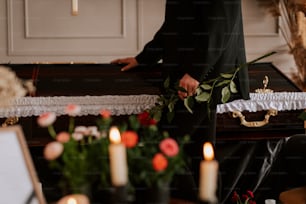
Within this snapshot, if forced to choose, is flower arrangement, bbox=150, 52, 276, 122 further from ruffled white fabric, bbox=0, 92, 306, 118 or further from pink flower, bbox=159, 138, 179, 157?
pink flower, bbox=159, 138, 179, 157

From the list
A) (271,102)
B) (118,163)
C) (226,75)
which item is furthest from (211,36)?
(118,163)

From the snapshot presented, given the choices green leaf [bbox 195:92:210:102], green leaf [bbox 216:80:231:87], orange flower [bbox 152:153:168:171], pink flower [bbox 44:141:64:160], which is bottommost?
orange flower [bbox 152:153:168:171]

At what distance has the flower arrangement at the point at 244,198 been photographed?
78.4 inches

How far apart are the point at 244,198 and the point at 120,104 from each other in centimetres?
52

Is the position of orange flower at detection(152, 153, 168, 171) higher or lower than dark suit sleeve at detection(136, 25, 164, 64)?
lower

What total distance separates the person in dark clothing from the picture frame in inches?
29.3

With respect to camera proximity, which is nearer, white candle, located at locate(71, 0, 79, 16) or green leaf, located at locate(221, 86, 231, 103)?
green leaf, located at locate(221, 86, 231, 103)

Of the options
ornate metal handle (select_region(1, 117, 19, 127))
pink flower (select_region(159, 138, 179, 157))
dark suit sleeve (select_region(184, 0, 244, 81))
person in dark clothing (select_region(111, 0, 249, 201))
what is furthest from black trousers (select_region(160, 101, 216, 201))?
pink flower (select_region(159, 138, 179, 157))

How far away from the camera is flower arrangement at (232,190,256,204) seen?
1992 millimetres

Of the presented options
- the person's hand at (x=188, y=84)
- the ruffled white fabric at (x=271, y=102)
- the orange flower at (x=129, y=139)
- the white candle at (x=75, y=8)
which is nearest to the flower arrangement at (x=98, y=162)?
the orange flower at (x=129, y=139)

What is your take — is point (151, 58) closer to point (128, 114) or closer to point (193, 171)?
point (128, 114)

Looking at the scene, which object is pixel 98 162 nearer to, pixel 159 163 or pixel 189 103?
pixel 159 163

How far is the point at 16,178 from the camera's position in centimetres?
105

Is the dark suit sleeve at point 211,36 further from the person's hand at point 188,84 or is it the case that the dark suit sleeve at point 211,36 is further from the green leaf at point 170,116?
the green leaf at point 170,116
